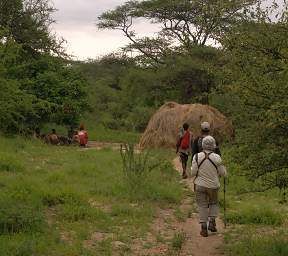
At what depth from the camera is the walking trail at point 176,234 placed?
7859 mm

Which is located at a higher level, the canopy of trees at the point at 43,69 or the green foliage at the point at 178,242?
the canopy of trees at the point at 43,69

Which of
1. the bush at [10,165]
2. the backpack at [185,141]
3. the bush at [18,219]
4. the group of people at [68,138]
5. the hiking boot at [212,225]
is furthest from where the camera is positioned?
the group of people at [68,138]

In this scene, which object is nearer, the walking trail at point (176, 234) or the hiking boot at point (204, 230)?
the walking trail at point (176, 234)

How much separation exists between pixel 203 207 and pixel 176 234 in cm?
59

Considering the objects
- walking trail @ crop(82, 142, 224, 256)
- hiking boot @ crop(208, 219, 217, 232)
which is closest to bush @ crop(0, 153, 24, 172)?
walking trail @ crop(82, 142, 224, 256)

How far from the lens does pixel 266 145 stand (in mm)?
7070

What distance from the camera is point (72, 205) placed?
10055 mm

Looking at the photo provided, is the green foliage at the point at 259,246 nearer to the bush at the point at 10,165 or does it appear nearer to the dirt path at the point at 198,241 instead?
the dirt path at the point at 198,241

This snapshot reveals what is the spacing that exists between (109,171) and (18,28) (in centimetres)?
1583

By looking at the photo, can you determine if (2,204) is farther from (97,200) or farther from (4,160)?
(4,160)

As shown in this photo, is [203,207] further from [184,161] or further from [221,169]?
[184,161]

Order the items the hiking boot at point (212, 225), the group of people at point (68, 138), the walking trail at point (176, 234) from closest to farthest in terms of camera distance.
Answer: the walking trail at point (176, 234), the hiking boot at point (212, 225), the group of people at point (68, 138)

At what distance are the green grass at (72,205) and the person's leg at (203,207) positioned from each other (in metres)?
0.93

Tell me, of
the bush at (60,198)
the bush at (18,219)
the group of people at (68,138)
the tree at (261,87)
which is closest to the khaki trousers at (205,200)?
the tree at (261,87)
